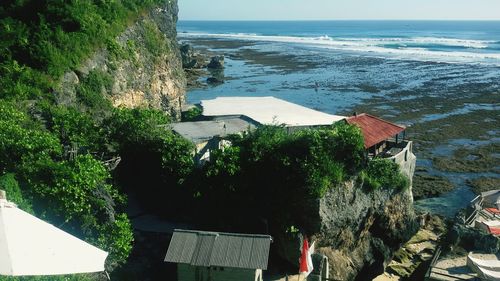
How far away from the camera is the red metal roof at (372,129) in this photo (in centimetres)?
A: 2059

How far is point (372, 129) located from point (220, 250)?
10.5 m

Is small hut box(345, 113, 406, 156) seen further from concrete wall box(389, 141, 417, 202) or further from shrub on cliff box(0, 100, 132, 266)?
shrub on cliff box(0, 100, 132, 266)

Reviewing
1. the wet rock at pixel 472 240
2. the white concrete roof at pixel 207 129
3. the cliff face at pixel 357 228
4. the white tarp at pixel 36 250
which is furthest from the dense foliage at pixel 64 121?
the wet rock at pixel 472 240

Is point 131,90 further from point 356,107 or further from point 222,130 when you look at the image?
point 356,107

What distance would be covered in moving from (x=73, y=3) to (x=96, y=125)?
814 centimetres

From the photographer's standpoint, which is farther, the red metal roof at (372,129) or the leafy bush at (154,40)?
the leafy bush at (154,40)

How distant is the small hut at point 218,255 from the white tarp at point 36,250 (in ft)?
17.7

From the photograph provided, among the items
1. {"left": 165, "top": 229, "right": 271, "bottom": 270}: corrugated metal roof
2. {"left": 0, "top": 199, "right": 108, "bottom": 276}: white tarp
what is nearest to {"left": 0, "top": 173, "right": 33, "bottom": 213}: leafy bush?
{"left": 165, "top": 229, "right": 271, "bottom": 270}: corrugated metal roof

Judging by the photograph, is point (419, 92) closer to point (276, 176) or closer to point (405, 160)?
point (405, 160)

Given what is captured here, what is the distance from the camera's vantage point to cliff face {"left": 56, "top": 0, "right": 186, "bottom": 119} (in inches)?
974

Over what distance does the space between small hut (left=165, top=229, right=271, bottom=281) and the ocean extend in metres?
16.4

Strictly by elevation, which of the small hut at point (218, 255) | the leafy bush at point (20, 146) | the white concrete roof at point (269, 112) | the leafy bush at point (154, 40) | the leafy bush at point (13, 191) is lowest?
the small hut at point (218, 255)

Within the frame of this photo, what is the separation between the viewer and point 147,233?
1797 centimetres

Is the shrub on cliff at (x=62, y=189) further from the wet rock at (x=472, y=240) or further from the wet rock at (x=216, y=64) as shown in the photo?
the wet rock at (x=216, y=64)
